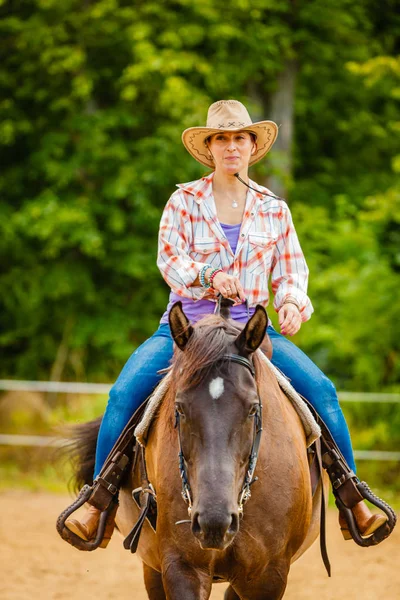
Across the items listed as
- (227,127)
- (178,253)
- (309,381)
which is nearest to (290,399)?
(309,381)

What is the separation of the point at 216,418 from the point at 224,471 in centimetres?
19

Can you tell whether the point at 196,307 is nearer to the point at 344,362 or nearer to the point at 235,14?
the point at 344,362

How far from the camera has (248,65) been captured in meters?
14.5

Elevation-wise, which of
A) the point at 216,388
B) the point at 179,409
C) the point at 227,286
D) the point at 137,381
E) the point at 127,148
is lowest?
the point at 137,381

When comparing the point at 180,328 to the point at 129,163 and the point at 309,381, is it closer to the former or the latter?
the point at 309,381

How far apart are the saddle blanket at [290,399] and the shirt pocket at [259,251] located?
→ 457 millimetres

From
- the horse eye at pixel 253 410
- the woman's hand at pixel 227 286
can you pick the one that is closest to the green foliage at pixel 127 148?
the woman's hand at pixel 227 286

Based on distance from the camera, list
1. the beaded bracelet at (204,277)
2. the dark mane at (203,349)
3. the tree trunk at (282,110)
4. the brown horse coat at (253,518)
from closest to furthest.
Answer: the dark mane at (203,349) → the brown horse coat at (253,518) → the beaded bracelet at (204,277) → the tree trunk at (282,110)

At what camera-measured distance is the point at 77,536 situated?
4.53 m

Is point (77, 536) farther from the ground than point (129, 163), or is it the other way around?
point (129, 163)

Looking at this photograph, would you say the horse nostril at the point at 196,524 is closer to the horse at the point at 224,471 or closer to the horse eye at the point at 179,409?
the horse at the point at 224,471

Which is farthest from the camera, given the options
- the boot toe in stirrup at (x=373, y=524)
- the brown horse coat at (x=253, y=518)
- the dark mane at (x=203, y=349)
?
the boot toe in stirrup at (x=373, y=524)

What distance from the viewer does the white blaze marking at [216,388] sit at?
10.5ft

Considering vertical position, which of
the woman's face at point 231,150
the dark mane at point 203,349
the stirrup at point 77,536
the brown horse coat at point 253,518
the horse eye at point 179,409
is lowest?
the stirrup at point 77,536
